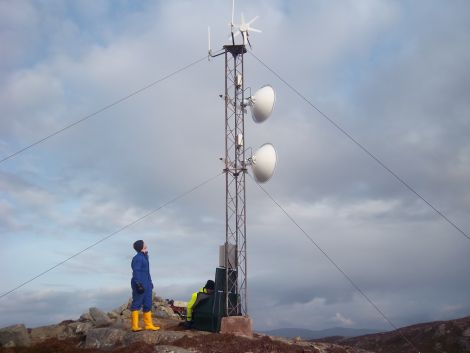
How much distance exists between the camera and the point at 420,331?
3497 centimetres

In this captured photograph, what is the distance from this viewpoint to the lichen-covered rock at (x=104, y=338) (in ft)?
60.6

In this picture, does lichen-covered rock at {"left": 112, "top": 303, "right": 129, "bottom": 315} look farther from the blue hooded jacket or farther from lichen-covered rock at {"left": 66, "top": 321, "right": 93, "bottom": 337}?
the blue hooded jacket

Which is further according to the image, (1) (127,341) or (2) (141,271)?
(2) (141,271)

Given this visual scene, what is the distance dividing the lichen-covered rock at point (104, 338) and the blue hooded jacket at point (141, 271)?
6.85 ft

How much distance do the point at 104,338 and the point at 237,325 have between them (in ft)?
17.5

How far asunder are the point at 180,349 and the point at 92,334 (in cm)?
518

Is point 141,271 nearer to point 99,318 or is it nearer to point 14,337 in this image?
point 14,337

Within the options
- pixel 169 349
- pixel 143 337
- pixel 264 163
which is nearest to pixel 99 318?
pixel 143 337

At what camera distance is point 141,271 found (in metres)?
18.5

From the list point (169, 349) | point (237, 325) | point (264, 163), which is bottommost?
point (169, 349)

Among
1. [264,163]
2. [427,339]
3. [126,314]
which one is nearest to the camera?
[264,163]

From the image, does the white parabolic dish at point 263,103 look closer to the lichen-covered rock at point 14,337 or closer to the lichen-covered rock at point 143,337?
the lichen-covered rock at point 143,337

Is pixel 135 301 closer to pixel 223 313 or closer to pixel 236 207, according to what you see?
pixel 223 313

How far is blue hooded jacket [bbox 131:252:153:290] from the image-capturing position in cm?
1841
